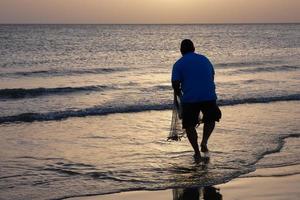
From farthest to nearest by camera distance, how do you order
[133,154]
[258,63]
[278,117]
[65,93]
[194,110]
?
[258,63] < [65,93] < [278,117] < [133,154] < [194,110]

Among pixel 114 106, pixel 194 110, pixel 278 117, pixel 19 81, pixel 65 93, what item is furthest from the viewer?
pixel 19 81

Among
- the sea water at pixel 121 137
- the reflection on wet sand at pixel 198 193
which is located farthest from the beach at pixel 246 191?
the sea water at pixel 121 137

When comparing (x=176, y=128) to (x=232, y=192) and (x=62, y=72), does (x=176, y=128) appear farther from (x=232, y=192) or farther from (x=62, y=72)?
(x=62, y=72)

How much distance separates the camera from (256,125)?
37.9 feet

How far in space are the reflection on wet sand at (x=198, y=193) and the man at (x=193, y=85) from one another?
1581 mm

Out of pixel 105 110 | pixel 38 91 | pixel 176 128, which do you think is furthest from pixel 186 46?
pixel 38 91

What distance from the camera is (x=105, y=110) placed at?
1481 centimetres

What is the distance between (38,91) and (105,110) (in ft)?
18.7

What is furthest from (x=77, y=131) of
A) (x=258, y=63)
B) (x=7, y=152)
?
(x=258, y=63)

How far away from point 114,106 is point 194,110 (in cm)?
775

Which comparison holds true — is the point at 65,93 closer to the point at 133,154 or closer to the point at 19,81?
the point at 19,81

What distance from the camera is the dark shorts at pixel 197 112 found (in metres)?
7.98

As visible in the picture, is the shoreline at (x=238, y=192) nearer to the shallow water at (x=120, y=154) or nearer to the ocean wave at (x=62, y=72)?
the shallow water at (x=120, y=154)

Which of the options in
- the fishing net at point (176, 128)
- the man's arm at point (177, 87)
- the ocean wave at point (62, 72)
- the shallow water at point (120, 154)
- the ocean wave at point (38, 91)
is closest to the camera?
the shallow water at point (120, 154)
